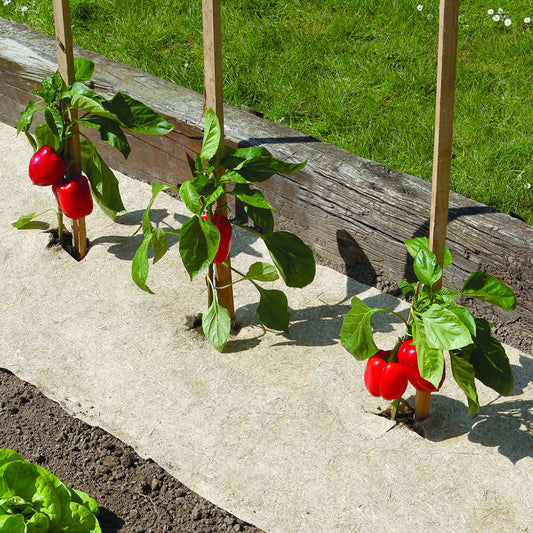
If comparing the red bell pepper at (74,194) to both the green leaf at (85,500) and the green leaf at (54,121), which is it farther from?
the green leaf at (85,500)

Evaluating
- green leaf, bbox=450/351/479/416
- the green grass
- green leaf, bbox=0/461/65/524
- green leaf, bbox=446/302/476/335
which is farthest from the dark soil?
the green grass

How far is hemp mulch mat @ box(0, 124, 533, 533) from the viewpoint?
2.16m

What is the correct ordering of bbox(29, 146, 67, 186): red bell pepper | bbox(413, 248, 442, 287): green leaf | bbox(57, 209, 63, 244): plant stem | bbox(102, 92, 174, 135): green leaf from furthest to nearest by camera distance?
bbox(57, 209, 63, 244): plant stem
bbox(29, 146, 67, 186): red bell pepper
bbox(102, 92, 174, 135): green leaf
bbox(413, 248, 442, 287): green leaf

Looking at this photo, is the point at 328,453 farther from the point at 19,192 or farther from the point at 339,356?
the point at 19,192

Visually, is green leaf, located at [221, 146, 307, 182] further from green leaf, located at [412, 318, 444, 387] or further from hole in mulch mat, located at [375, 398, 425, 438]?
hole in mulch mat, located at [375, 398, 425, 438]

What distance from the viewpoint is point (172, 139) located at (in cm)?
315

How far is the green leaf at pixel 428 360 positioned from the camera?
2.01 meters

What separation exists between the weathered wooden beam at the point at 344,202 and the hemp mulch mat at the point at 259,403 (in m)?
0.13

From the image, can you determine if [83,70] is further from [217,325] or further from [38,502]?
[38,502]

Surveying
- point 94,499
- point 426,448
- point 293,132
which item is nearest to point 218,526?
point 94,499

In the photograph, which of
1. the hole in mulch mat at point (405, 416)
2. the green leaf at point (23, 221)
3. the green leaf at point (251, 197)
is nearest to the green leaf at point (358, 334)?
the hole in mulch mat at point (405, 416)

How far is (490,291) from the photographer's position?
211cm

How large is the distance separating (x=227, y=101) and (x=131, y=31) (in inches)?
31.7

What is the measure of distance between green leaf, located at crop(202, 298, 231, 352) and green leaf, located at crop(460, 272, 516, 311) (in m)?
0.76
